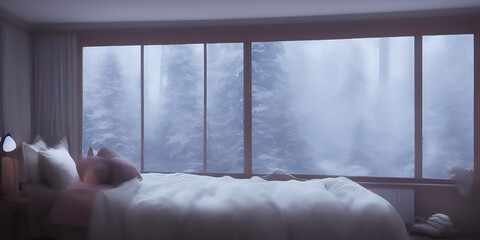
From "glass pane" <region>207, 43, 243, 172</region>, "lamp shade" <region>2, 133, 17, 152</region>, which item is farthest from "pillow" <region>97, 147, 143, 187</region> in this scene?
"glass pane" <region>207, 43, 243, 172</region>

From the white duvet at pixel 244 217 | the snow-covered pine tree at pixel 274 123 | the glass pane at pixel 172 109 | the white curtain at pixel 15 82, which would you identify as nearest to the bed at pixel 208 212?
the white duvet at pixel 244 217

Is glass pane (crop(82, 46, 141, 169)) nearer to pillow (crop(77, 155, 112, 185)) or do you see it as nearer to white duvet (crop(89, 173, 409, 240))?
pillow (crop(77, 155, 112, 185))

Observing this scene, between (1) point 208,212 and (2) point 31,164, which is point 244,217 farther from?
(2) point 31,164

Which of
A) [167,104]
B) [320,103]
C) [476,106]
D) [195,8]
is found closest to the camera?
[195,8]

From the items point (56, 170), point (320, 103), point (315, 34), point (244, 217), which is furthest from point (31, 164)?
point (320, 103)

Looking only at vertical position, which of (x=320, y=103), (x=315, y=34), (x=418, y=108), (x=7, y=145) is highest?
(x=315, y=34)

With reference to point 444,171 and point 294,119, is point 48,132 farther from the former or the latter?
point 444,171

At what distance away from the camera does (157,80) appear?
5309mm

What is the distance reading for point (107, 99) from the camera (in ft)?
15.6

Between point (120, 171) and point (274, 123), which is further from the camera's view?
point (274, 123)

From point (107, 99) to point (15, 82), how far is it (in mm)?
1168

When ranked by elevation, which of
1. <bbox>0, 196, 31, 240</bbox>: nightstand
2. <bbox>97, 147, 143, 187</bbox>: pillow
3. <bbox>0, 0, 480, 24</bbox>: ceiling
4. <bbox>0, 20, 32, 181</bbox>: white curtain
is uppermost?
<bbox>0, 0, 480, 24</bbox>: ceiling

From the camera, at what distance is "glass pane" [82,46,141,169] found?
436 centimetres

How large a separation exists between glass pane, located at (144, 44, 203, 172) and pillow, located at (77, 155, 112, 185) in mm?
1746
